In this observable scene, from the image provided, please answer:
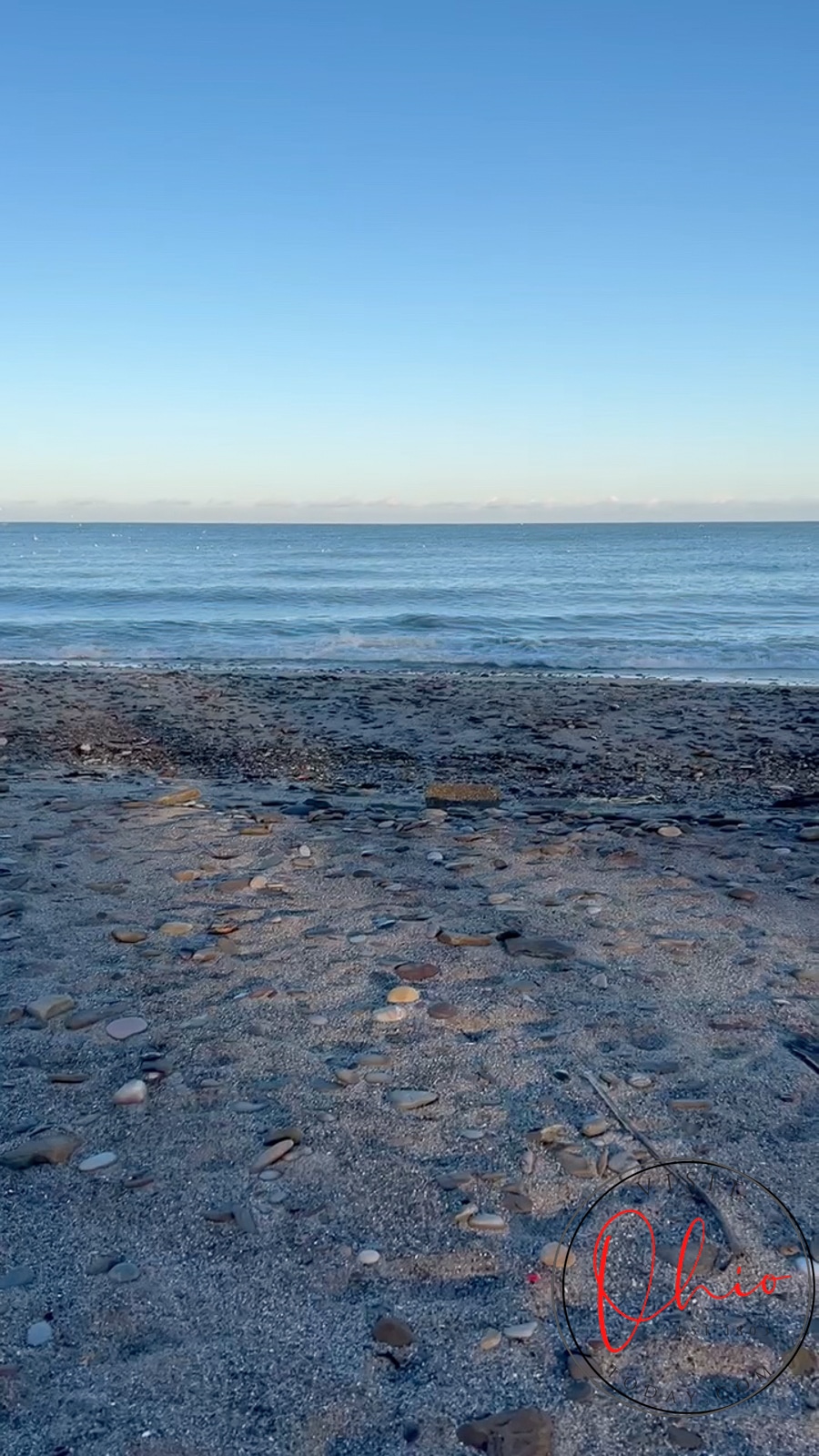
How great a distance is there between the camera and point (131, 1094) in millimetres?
3771

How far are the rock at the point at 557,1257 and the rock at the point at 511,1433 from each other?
Answer: 0.50 metres

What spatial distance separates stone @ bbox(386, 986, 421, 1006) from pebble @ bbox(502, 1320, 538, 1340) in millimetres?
1868

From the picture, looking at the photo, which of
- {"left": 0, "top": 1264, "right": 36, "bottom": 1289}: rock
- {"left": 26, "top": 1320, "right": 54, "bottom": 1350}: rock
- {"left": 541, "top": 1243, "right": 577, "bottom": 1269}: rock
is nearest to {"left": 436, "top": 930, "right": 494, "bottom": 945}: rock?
{"left": 541, "top": 1243, "right": 577, "bottom": 1269}: rock

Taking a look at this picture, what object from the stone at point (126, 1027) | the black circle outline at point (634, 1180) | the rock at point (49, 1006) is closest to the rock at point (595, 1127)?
the black circle outline at point (634, 1180)

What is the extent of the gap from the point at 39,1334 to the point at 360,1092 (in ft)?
4.65

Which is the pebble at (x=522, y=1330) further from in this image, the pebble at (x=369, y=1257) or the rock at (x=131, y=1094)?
the rock at (x=131, y=1094)

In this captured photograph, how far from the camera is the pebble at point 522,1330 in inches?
103

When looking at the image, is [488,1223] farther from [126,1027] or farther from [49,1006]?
[49,1006]

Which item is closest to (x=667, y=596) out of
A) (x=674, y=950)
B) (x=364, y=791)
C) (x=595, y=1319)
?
(x=364, y=791)

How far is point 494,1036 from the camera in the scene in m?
4.19

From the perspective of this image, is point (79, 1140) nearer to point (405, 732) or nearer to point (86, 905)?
point (86, 905)

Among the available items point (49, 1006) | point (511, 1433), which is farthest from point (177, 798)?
Answer: point (511, 1433)

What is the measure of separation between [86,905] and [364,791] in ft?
12.2

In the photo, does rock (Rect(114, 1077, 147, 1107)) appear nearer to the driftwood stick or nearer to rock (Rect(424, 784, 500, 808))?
the driftwood stick
